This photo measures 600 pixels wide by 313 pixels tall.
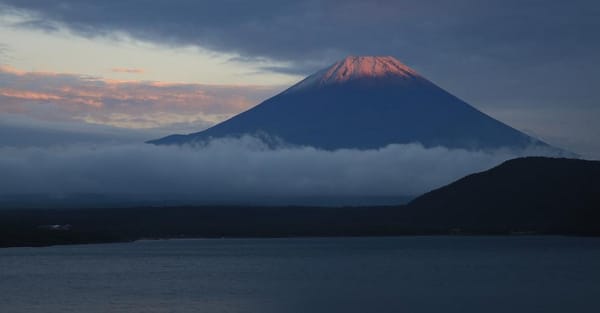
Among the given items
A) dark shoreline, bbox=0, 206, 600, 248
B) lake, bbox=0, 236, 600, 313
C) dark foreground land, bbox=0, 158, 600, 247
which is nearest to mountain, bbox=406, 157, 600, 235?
dark foreground land, bbox=0, 158, 600, 247

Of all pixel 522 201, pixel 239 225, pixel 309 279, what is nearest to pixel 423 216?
pixel 522 201

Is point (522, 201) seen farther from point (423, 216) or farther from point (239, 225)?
point (239, 225)

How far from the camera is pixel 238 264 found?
272 feet

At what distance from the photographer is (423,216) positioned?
14562 centimetres

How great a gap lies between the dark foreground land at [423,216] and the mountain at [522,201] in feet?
0.44

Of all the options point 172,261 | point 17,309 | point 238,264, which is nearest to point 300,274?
point 238,264

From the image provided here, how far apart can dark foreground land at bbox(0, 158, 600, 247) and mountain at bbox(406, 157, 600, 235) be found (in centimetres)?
13

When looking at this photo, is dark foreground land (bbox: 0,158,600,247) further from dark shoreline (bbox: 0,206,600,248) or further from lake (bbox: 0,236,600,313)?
lake (bbox: 0,236,600,313)

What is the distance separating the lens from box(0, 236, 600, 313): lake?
4881 cm

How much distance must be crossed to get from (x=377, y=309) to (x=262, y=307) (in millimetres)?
5815

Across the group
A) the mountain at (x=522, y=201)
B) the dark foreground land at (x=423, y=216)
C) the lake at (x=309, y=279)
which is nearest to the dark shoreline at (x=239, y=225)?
the dark foreground land at (x=423, y=216)

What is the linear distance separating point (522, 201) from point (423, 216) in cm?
1525

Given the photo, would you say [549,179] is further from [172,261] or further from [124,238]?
[172,261]

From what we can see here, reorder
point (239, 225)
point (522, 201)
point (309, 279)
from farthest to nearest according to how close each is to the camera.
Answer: point (239, 225) < point (522, 201) < point (309, 279)
